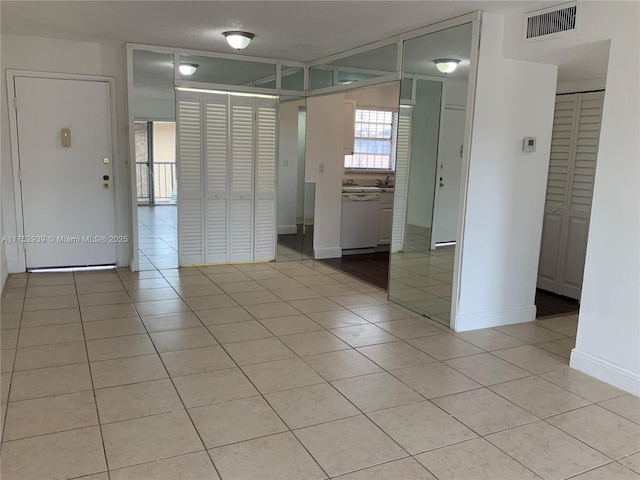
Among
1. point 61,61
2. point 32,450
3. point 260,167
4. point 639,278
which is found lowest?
point 32,450

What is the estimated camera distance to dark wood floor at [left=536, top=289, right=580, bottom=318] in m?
4.50

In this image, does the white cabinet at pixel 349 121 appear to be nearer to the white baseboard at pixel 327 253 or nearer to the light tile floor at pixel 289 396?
the white baseboard at pixel 327 253

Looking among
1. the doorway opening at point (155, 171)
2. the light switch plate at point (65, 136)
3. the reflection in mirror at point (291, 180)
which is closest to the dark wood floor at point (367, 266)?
the reflection in mirror at point (291, 180)

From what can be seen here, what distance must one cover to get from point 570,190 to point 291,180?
123 inches

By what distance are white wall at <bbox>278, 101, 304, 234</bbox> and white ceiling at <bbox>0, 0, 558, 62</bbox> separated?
3.45ft

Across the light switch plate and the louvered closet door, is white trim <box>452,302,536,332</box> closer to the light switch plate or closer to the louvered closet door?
the louvered closet door

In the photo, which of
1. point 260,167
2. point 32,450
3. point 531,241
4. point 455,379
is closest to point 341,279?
point 260,167

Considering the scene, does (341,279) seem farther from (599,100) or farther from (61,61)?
(61,61)

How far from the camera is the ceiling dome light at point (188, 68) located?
538cm

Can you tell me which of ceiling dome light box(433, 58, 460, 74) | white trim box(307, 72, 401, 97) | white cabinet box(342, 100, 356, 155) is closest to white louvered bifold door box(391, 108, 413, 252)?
white trim box(307, 72, 401, 97)

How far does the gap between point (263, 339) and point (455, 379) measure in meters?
1.36

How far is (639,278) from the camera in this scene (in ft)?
9.44

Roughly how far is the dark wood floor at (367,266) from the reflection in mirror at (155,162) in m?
2.00

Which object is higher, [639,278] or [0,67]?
[0,67]
